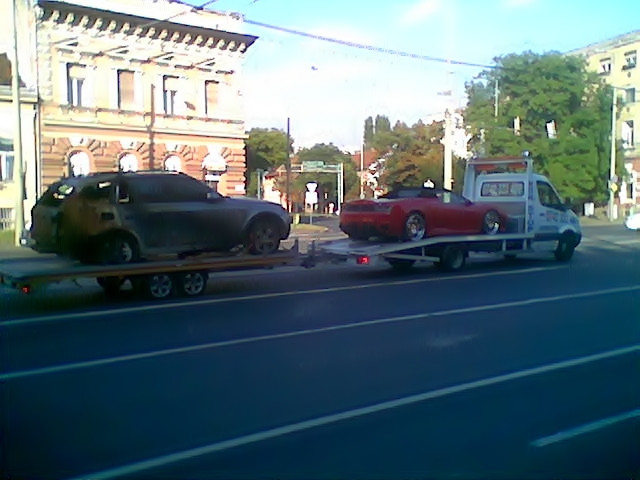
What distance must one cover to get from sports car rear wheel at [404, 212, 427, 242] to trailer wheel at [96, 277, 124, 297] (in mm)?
5685

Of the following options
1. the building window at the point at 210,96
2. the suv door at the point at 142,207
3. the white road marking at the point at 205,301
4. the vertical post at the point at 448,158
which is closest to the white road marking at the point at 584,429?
the suv door at the point at 142,207

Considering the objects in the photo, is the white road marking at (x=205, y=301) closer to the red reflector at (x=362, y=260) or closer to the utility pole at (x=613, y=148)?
the red reflector at (x=362, y=260)

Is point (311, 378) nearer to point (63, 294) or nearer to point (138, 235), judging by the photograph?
point (138, 235)

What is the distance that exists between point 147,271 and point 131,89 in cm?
279

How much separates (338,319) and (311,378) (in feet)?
10.00

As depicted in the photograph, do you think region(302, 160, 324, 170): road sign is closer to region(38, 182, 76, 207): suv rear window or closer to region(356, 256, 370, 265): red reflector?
region(356, 256, 370, 265): red reflector

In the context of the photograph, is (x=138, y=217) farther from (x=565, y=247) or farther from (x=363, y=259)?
(x=565, y=247)

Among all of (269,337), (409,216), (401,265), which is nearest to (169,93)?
(269,337)

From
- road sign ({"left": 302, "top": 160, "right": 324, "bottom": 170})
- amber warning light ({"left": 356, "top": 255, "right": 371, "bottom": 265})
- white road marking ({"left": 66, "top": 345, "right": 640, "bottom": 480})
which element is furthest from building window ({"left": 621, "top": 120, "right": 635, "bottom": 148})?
white road marking ({"left": 66, "top": 345, "right": 640, "bottom": 480})

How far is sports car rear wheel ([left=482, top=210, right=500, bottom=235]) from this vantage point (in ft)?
47.7

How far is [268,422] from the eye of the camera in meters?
4.91

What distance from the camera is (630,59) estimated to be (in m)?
10.8

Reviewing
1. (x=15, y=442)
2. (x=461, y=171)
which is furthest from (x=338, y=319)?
(x=461, y=171)

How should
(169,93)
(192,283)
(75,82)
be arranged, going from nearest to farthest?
(75,82) → (169,93) → (192,283)
